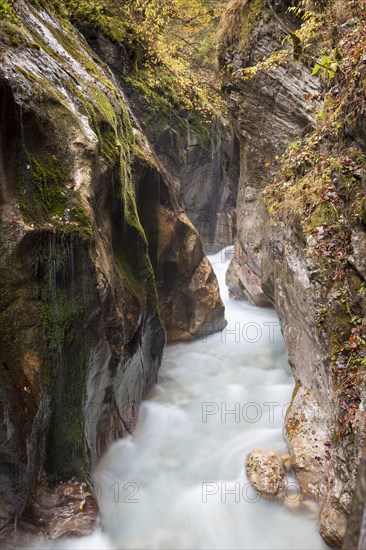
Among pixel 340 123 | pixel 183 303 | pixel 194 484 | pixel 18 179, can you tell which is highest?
pixel 340 123

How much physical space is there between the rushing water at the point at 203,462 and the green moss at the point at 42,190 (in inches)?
147

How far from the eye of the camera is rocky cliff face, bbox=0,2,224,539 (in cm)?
452

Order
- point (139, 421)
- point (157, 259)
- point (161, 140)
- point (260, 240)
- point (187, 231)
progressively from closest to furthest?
point (139, 421), point (157, 259), point (187, 231), point (260, 240), point (161, 140)

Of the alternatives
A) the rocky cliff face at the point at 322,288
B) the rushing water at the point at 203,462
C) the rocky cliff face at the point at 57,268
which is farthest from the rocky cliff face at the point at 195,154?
the rushing water at the point at 203,462

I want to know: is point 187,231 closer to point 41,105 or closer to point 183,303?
point 183,303

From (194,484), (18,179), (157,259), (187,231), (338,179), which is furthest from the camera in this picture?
(187,231)

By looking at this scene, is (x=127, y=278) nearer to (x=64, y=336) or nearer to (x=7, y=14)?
(x=64, y=336)

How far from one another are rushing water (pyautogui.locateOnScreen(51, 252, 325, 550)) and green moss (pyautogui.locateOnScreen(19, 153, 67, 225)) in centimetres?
374

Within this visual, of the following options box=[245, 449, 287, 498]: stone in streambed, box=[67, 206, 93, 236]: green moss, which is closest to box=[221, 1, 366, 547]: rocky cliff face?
box=[245, 449, 287, 498]: stone in streambed

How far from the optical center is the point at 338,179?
550cm

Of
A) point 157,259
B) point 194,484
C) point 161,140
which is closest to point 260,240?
point 157,259

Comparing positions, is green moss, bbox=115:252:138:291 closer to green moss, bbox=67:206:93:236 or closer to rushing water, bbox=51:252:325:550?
green moss, bbox=67:206:93:236

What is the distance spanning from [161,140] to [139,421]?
920cm

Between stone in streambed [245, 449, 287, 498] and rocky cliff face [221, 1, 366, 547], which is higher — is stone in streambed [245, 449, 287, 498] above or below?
below
